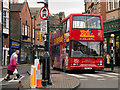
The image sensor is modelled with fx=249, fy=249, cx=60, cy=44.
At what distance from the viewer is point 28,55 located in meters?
48.4

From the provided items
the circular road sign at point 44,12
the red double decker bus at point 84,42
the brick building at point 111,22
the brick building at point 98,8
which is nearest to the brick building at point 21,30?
the brick building at point 98,8

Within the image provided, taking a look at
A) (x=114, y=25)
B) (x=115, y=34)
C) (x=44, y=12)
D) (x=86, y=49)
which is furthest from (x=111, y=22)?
(x=44, y=12)

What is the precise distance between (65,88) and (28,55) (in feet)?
129

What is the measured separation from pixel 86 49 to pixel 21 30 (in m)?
26.5

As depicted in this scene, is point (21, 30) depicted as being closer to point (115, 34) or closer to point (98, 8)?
point (98, 8)

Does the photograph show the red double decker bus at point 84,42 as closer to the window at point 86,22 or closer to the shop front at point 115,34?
the window at point 86,22

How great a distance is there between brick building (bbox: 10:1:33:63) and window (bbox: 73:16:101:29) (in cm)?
2123

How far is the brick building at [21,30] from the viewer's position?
138 feet

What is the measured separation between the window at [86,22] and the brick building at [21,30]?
69.7 feet

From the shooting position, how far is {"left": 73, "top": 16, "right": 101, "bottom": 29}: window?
18031 mm

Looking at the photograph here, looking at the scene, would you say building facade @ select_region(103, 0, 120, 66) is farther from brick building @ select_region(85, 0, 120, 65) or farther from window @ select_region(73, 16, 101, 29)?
window @ select_region(73, 16, 101, 29)

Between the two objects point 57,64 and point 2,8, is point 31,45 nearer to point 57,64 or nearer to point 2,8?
point 2,8

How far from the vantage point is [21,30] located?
141 feet

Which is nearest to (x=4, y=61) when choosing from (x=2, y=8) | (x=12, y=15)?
(x=2, y=8)
